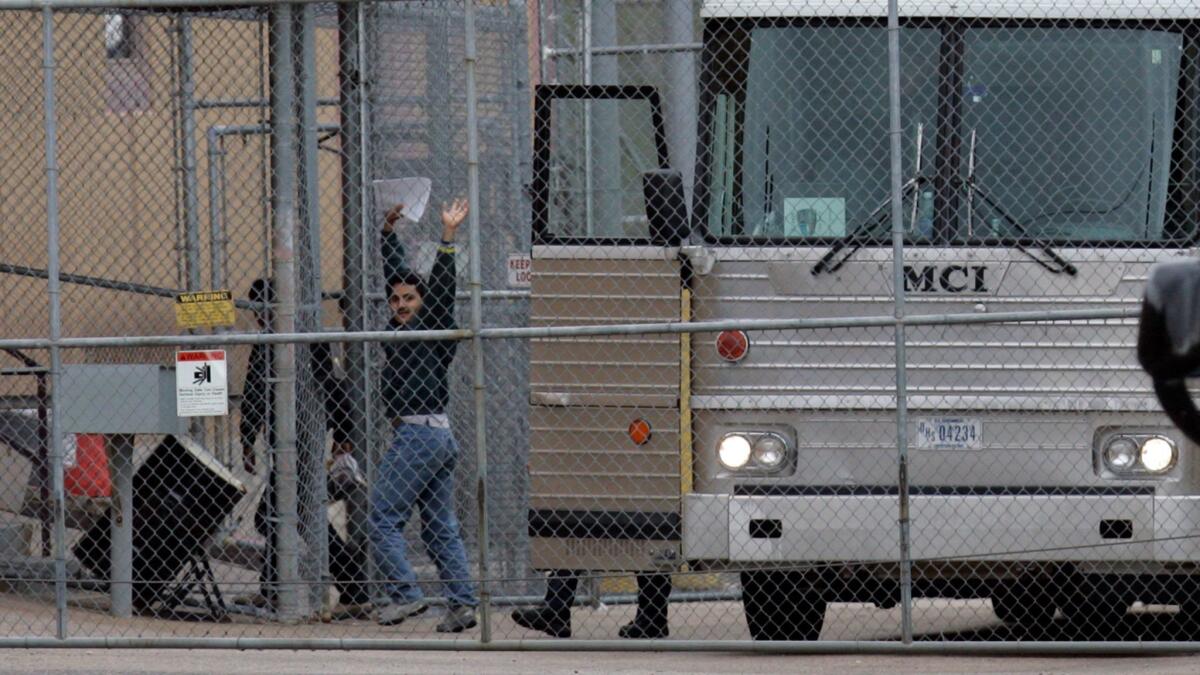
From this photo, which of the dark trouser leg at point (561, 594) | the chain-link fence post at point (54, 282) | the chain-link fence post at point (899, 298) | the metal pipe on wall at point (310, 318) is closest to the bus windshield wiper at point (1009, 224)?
the chain-link fence post at point (899, 298)

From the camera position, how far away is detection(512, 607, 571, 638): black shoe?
392 inches

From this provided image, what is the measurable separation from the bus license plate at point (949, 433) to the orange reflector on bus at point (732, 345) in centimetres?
84

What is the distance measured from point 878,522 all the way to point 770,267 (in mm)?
1214

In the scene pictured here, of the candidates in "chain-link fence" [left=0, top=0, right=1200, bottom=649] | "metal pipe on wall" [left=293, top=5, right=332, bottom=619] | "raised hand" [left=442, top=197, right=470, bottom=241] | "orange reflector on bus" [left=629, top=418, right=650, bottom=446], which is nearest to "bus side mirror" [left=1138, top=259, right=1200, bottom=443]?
"chain-link fence" [left=0, top=0, right=1200, bottom=649]

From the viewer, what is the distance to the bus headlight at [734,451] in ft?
30.0

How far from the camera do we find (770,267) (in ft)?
29.9

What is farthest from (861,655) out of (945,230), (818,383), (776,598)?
(945,230)

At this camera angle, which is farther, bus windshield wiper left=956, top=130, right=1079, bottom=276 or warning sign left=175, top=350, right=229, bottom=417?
warning sign left=175, top=350, right=229, bottom=417

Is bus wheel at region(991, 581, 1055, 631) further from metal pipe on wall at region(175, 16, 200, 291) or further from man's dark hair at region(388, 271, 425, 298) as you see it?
metal pipe on wall at region(175, 16, 200, 291)

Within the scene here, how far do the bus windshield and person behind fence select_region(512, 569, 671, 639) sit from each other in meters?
1.78

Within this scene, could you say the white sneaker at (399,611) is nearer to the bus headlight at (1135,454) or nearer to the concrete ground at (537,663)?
the concrete ground at (537,663)

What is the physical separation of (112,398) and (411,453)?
5.04 ft

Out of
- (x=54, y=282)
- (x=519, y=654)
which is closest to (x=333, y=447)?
(x=519, y=654)

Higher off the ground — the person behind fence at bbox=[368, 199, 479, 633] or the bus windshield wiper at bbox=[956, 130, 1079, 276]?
the bus windshield wiper at bbox=[956, 130, 1079, 276]
